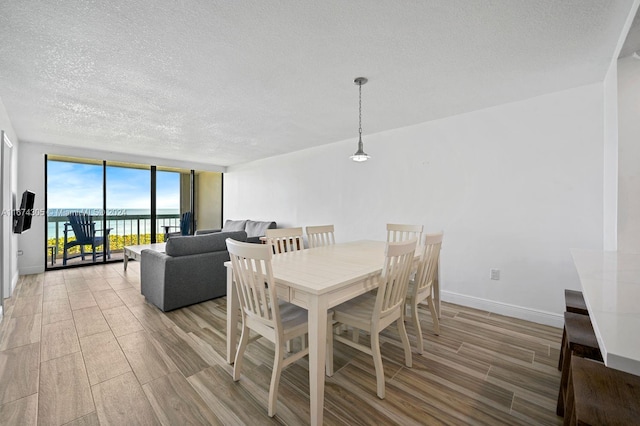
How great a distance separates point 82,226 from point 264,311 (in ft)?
18.3

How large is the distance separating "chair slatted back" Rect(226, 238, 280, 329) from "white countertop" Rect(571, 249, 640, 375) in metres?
1.32

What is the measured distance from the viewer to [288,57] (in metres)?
1.99

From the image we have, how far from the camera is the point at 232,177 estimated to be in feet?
23.2

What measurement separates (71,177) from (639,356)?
733cm

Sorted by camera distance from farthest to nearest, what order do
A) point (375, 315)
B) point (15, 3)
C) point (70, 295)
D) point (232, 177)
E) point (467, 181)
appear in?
point (232, 177) < point (70, 295) < point (467, 181) < point (375, 315) < point (15, 3)

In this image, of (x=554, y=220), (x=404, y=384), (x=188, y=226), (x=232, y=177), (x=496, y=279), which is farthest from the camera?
(x=232, y=177)

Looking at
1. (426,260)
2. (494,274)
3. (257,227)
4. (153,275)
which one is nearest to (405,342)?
(426,260)

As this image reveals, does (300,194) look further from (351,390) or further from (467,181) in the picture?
(351,390)

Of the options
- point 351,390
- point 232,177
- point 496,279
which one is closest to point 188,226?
point 232,177

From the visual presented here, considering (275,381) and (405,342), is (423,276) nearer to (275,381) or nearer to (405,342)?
(405,342)

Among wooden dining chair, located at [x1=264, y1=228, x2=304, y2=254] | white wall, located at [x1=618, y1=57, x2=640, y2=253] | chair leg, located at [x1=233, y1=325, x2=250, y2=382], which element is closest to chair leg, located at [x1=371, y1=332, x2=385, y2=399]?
chair leg, located at [x1=233, y1=325, x2=250, y2=382]

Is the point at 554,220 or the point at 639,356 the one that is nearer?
the point at 639,356

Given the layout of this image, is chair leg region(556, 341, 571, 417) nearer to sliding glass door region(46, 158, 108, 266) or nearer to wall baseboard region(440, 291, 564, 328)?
wall baseboard region(440, 291, 564, 328)

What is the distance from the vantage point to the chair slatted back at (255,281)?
60.1 inches
